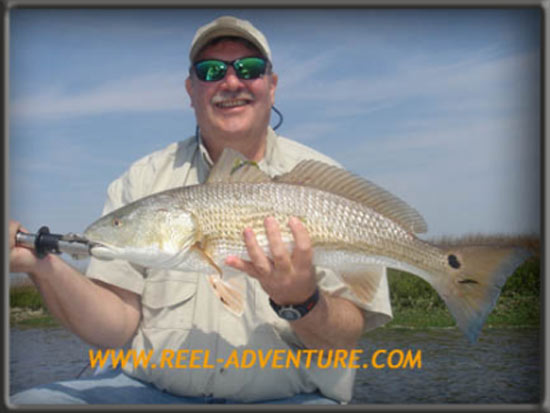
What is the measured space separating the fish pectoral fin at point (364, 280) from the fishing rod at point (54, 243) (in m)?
1.16

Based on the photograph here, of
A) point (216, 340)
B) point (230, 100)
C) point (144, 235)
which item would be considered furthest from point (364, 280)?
point (230, 100)

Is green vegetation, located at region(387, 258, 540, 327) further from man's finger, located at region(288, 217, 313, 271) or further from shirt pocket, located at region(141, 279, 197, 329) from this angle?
shirt pocket, located at region(141, 279, 197, 329)

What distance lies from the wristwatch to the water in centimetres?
86

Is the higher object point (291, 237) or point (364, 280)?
point (291, 237)

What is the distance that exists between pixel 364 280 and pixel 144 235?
102cm

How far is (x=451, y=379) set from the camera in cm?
367

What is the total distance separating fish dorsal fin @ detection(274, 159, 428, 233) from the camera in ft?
7.42

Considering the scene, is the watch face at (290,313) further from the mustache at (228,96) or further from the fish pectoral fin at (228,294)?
the mustache at (228,96)

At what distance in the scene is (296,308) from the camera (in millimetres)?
2416

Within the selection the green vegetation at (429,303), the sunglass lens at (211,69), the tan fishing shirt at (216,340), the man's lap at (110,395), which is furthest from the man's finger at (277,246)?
the green vegetation at (429,303)

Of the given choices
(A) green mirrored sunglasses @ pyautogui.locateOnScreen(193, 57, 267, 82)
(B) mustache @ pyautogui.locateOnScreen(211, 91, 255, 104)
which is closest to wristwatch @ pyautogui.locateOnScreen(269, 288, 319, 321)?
(B) mustache @ pyautogui.locateOnScreen(211, 91, 255, 104)

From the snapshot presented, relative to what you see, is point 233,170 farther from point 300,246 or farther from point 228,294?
point 228,294

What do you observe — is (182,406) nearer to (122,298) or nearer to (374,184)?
(122,298)

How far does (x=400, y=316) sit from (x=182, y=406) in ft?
8.82
